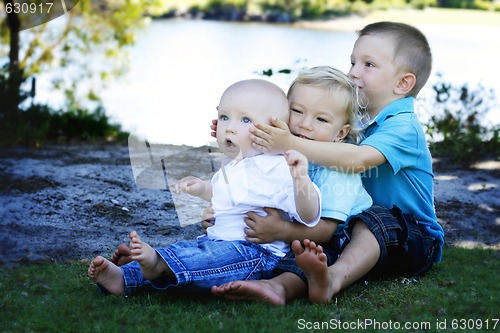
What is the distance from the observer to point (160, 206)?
432 centimetres

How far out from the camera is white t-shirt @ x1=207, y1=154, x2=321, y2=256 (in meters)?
2.69

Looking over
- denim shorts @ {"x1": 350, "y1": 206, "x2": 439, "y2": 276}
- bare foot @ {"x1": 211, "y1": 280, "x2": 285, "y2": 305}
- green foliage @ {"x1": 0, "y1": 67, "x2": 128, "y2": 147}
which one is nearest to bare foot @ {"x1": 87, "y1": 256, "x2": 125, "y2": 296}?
bare foot @ {"x1": 211, "y1": 280, "x2": 285, "y2": 305}

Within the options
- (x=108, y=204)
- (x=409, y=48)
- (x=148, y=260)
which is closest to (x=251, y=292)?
(x=148, y=260)

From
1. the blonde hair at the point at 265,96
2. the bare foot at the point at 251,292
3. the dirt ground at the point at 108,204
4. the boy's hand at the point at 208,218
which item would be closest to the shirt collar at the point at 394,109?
the blonde hair at the point at 265,96

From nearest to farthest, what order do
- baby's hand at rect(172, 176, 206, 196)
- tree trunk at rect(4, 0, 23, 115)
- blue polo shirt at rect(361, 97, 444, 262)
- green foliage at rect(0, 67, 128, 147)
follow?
baby's hand at rect(172, 176, 206, 196) → blue polo shirt at rect(361, 97, 444, 262) → green foliage at rect(0, 67, 128, 147) → tree trunk at rect(4, 0, 23, 115)

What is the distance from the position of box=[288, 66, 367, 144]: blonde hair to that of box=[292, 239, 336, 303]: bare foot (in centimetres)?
68

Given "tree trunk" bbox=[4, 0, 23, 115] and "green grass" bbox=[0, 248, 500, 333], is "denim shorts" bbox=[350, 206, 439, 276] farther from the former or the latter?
"tree trunk" bbox=[4, 0, 23, 115]

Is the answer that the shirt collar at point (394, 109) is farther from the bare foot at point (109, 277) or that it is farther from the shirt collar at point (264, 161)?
the bare foot at point (109, 277)

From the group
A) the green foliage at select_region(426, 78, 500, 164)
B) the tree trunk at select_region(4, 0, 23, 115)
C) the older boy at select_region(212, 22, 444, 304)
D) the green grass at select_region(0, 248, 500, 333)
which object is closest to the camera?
the green grass at select_region(0, 248, 500, 333)

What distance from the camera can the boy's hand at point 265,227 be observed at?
106 inches

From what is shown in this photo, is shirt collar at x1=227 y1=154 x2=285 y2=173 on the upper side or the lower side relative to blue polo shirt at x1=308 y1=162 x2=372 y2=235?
upper

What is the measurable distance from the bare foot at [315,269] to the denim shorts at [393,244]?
0.16 meters

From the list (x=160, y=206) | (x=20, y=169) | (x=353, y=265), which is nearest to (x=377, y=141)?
(x=353, y=265)

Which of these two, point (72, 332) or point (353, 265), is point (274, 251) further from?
point (72, 332)
